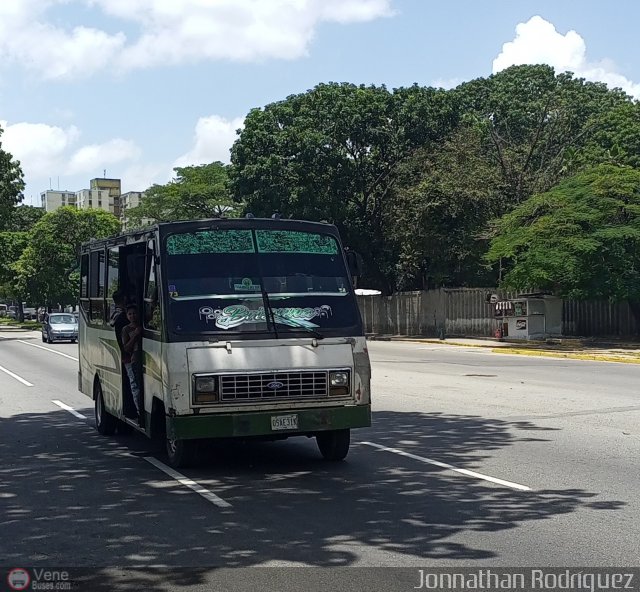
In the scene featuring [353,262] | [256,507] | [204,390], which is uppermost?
[353,262]

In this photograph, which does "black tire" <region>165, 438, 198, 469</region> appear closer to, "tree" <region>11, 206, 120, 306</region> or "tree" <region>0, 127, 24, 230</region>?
"tree" <region>0, 127, 24, 230</region>

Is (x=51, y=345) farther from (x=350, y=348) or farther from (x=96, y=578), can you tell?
(x=96, y=578)

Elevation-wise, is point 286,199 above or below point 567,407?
A: above

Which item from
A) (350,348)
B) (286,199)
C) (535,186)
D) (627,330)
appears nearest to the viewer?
(350,348)

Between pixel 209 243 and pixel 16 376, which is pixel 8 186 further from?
pixel 209 243

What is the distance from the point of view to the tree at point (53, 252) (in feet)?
250

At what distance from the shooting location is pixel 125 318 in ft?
36.3

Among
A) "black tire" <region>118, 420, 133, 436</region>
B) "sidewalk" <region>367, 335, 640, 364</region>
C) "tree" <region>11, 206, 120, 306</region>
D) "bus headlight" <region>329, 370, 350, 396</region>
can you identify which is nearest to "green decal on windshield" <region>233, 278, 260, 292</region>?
"bus headlight" <region>329, 370, 350, 396</region>

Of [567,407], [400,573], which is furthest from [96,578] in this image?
[567,407]

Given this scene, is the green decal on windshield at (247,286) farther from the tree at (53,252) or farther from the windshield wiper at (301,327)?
the tree at (53,252)

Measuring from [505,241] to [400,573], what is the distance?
28.0m

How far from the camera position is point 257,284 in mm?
9656

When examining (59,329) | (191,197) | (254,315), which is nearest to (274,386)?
(254,315)

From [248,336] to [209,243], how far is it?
1.26 m
